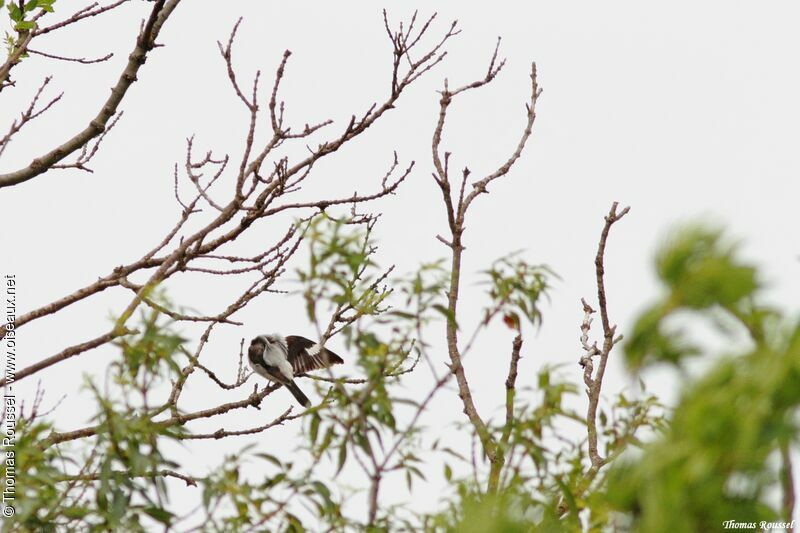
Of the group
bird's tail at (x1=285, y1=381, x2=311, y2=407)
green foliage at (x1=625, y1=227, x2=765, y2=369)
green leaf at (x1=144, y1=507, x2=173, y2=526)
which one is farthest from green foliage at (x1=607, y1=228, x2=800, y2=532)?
bird's tail at (x1=285, y1=381, x2=311, y2=407)

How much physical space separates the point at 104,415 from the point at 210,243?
2.23m

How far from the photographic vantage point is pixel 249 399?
780cm

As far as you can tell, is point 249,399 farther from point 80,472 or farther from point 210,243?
point 80,472

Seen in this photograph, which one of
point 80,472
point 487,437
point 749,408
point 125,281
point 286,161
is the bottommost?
point 749,408

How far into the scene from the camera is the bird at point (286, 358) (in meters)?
10.9

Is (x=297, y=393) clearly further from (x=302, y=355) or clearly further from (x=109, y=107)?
(x=109, y=107)

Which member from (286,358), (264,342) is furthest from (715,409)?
(264,342)

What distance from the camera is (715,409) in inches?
95.3

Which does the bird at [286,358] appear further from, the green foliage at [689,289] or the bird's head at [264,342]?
the green foliage at [689,289]

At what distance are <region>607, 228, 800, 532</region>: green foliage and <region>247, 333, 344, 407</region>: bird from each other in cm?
Result: 774

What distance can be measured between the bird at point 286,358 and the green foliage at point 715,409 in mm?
7738

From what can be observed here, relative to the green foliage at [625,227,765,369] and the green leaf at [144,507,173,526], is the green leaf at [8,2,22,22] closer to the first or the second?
the green leaf at [144,507,173,526]

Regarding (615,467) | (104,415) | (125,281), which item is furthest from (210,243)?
(615,467)

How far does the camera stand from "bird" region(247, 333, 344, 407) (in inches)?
431
